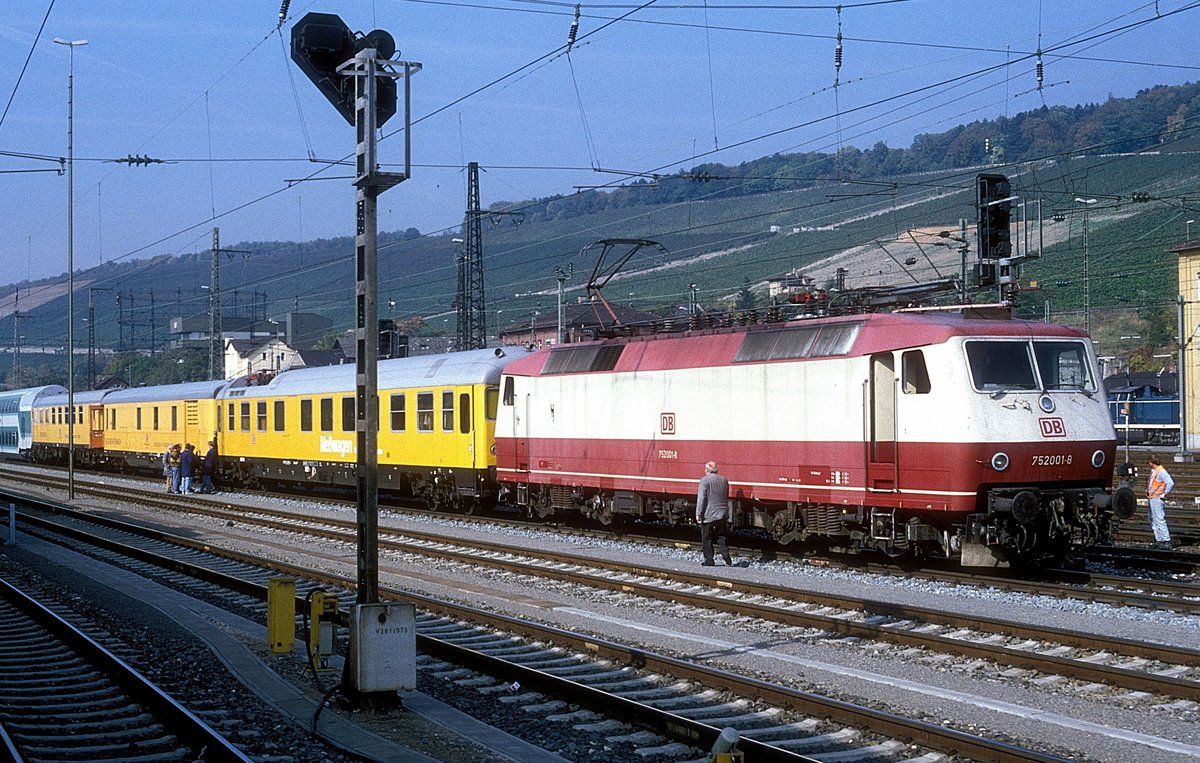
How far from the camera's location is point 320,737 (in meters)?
9.23

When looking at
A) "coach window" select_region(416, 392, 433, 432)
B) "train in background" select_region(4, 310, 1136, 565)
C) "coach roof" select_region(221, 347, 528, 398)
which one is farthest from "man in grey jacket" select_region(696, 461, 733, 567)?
"coach window" select_region(416, 392, 433, 432)

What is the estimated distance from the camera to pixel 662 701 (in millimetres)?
10469

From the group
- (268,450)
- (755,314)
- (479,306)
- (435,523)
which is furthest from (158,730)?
(479,306)

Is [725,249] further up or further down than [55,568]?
further up

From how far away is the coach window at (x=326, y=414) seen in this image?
3412cm

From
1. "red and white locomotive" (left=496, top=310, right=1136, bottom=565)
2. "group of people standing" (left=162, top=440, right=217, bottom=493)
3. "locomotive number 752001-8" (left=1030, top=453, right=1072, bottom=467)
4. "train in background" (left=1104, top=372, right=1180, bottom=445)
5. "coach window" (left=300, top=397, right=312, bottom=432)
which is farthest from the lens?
"train in background" (left=1104, top=372, right=1180, bottom=445)

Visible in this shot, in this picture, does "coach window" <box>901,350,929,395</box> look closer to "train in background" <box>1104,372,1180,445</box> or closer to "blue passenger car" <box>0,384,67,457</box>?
"train in background" <box>1104,372,1180,445</box>

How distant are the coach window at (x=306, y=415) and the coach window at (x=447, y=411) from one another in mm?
7343

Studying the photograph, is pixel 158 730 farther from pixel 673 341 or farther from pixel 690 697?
pixel 673 341

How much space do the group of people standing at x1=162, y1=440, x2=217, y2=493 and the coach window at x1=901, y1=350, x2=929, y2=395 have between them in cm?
2830

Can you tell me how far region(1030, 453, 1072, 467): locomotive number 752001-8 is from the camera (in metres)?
16.8

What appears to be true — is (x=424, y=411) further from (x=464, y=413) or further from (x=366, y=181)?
(x=366, y=181)

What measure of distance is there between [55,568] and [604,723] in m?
15.0

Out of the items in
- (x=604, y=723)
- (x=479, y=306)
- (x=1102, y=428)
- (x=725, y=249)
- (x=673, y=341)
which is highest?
(x=725, y=249)
